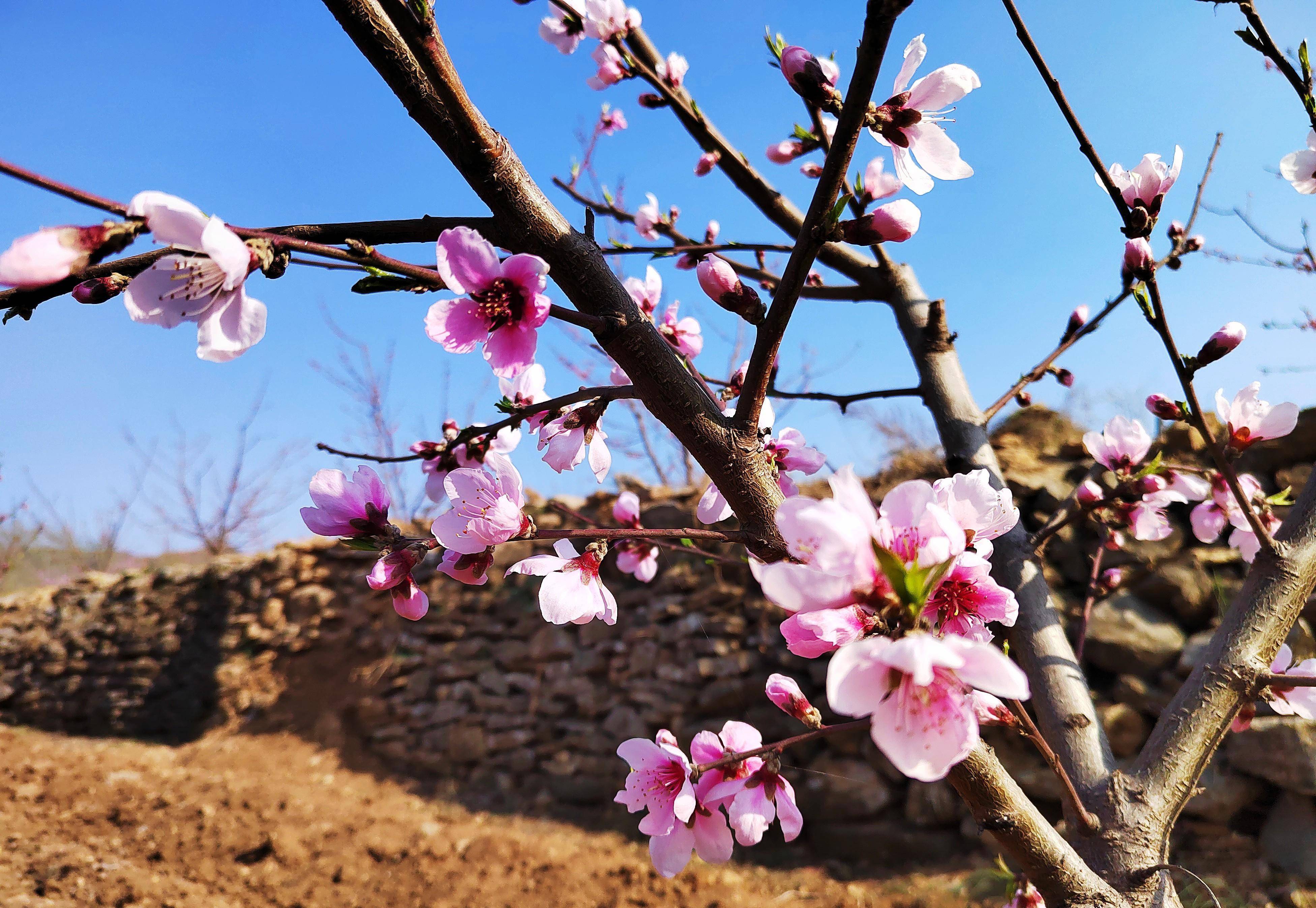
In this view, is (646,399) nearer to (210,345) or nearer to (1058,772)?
(210,345)

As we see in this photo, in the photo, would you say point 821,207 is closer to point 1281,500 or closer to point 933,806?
point 1281,500

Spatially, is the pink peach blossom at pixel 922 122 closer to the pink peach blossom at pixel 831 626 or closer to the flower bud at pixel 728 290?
the flower bud at pixel 728 290

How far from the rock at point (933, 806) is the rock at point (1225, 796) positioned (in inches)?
40.3

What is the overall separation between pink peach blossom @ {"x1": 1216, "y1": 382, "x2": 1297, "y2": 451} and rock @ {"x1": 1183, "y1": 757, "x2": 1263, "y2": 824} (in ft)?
8.46

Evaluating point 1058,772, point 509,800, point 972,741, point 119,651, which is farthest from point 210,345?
point 119,651

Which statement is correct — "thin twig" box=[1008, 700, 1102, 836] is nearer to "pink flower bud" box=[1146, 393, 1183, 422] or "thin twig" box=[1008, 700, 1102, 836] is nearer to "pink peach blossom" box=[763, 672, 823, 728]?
"pink peach blossom" box=[763, 672, 823, 728]

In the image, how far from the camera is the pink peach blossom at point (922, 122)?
0.73m

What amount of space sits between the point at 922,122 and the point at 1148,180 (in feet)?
1.74

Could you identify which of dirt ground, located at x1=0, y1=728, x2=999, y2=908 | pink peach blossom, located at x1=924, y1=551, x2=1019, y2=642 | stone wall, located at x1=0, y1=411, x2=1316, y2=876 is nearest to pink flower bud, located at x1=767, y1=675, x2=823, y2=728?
pink peach blossom, located at x1=924, y1=551, x2=1019, y2=642

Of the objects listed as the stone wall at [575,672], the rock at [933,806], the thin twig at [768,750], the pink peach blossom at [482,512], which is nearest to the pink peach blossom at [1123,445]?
the thin twig at [768,750]

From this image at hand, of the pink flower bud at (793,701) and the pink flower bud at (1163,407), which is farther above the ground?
the pink flower bud at (1163,407)

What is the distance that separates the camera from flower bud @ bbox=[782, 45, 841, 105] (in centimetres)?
67

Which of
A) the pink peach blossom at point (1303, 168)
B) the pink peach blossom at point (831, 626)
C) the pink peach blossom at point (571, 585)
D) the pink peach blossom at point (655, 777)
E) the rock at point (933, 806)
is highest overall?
the pink peach blossom at point (1303, 168)

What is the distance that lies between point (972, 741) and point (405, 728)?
19.0ft
